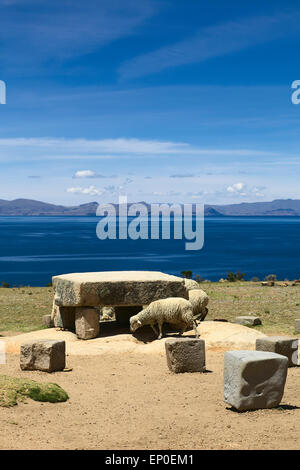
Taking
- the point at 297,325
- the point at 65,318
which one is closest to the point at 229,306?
the point at 297,325

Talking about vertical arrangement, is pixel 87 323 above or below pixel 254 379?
below

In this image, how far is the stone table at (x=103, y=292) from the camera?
Answer: 21828 mm

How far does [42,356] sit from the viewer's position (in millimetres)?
16984

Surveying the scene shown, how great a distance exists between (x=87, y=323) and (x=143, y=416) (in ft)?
30.7

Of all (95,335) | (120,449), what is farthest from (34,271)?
(120,449)

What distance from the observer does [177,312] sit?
69.4 feet

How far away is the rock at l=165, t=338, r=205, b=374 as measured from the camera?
55.5 ft

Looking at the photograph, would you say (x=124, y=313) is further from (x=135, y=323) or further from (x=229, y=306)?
(x=229, y=306)

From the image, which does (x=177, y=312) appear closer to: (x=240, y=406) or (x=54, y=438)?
(x=240, y=406)

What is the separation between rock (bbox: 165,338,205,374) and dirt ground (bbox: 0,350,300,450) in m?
0.31

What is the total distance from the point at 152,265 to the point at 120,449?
90.3m

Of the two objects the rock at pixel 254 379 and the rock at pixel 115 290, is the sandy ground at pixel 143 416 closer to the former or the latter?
the rock at pixel 254 379

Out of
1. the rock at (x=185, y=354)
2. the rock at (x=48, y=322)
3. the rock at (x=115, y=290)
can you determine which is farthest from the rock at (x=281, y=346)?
the rock at (x=48, y=322)
